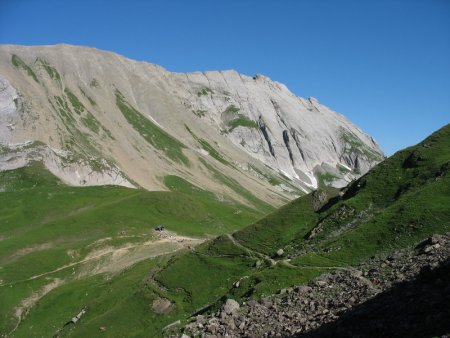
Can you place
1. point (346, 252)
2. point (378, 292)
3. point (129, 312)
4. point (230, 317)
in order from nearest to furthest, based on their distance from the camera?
point (378, 292) < point (230, 317) < point (346, 252) < point (129, 312)

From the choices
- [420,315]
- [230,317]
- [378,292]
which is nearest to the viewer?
[420,315]

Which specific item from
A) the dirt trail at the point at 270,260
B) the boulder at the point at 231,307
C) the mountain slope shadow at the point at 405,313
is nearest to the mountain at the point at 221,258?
the dirt trail at the point at 270,260

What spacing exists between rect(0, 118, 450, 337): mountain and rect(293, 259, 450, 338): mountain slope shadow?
2.95 feet

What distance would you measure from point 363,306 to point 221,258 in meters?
38.7

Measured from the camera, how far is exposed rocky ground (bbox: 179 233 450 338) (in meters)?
24.7

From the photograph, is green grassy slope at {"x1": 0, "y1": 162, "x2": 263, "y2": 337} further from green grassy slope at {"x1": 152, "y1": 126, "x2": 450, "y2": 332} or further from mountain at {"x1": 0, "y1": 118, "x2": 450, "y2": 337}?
green grassy slope at {"x1": 152, "y1": 126, "x2": 450, "y2": 332}

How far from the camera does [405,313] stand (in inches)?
999

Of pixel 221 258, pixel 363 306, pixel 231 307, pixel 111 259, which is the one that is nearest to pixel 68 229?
pixel 111 259

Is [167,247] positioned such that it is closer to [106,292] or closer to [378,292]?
[106,292]

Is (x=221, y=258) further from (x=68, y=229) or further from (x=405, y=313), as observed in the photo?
(x=68, y=229)

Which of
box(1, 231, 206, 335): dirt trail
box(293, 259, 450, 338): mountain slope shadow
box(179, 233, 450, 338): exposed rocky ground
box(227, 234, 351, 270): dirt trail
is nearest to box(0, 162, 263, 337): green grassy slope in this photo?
box(1, 231, 206, 335): dirt trail

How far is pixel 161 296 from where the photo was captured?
62.2 m

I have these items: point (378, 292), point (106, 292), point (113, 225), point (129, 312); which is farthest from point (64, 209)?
point (378, 292)

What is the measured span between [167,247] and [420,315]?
94985 millimetres
